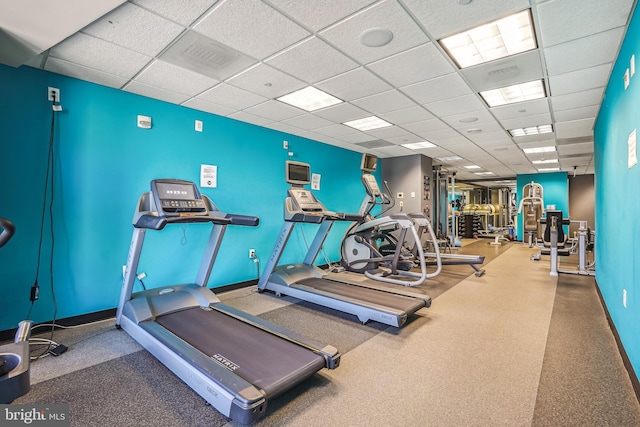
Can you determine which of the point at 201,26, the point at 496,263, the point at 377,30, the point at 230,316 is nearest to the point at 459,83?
the point at 377,30

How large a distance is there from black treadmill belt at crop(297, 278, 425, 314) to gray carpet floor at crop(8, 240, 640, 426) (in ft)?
0.61

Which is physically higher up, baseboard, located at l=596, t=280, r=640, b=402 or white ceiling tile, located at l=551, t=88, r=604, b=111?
white ceiling tile, located at l=551, t=88, r=604, b=111

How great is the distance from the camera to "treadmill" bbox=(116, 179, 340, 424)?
5.68 feet

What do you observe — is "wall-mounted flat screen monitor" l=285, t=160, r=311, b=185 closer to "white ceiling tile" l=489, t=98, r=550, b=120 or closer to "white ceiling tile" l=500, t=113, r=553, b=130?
"white ceiling tile" l=489, t=98, r=550, b=120

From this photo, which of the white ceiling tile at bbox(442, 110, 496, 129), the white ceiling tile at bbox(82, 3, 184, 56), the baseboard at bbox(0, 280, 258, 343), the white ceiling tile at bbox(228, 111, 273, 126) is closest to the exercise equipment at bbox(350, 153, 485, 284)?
the white ceiling tile at bbox(442, 110, 496, 129)

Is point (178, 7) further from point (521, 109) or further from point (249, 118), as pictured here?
point (521, 109)

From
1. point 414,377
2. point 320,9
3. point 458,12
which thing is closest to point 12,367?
point 414,377

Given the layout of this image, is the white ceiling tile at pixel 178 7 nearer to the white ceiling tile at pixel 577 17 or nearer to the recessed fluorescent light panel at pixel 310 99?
the recessed fluorescent light panel at pixel 310 99

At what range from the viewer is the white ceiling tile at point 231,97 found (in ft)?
11.3

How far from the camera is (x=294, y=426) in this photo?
1.64 meters

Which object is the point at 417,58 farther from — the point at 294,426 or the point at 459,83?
the point at 294,426

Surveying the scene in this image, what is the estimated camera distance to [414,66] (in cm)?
291

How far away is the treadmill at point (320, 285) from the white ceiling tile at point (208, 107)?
1.14 meters

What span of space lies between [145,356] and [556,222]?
23.5ft
